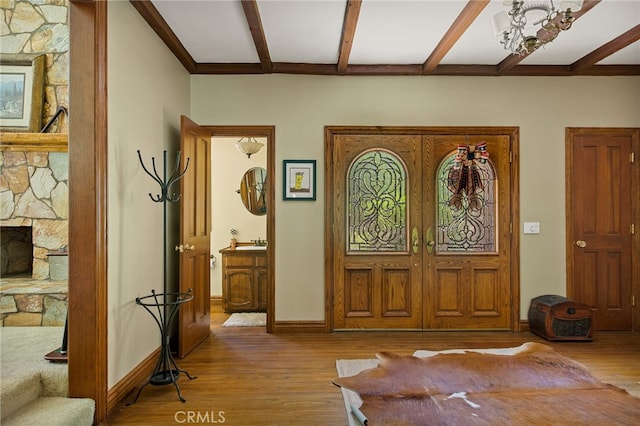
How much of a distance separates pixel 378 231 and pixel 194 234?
1928 mm

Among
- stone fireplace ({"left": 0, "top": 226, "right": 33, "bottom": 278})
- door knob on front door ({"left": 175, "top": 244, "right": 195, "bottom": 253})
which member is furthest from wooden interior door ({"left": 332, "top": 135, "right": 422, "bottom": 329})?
stone fireplace ({"left": 0, "top": 226, "right": 33, "bottom": 278})

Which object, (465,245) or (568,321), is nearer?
(568,321)

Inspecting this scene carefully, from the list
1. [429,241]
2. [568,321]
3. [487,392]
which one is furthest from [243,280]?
[568,321]

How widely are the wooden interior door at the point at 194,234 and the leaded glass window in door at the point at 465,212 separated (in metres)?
2.50

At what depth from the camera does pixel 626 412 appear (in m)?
2.35

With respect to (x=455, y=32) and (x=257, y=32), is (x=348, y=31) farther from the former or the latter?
(x=455, y=32)

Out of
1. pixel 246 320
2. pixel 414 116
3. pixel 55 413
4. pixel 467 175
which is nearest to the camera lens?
pixel 55 413

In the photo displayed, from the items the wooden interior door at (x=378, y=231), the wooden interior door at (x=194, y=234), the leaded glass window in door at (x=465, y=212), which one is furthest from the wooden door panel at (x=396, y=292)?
the wooden interior door at (x=194, y=234)

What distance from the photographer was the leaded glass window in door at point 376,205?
450 cm

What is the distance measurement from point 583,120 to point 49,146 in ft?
17.6

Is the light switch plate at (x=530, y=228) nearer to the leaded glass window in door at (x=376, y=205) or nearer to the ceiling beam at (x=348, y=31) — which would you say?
the leaded glass window in door at (x=376, y=205)

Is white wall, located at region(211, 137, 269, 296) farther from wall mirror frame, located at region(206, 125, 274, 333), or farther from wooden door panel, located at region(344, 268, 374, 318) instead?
wooden door panel, located at region(344, 268, 374, 318)

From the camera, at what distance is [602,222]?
14.8 feet

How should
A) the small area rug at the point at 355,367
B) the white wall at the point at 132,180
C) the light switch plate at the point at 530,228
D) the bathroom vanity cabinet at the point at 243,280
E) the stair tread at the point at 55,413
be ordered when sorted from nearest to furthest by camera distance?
the stair tread at the point at 55,413 < the small area rug at the point at 355,367 < the white wall at the point at 132,180 < the light switch plate at the point at 530,228 < the bathroom vanity cabinet at the point at 243,280
